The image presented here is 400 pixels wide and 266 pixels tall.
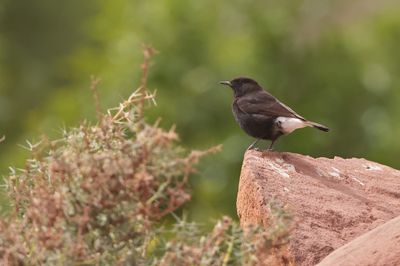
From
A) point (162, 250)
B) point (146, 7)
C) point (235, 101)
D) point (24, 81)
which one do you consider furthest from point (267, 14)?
point (162, 250)

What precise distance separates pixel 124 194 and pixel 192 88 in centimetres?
2723

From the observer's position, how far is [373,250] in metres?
7.71

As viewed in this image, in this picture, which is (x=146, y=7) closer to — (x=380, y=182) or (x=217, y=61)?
(x=217, y=61)

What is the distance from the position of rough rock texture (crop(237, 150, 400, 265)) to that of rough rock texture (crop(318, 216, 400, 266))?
1.77 ft

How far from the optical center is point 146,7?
3753 centimetres

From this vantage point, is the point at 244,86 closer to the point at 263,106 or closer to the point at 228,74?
the point at 263,106

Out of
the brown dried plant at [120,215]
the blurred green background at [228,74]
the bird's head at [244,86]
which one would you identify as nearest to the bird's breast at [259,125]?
the bird's head at [244,86]

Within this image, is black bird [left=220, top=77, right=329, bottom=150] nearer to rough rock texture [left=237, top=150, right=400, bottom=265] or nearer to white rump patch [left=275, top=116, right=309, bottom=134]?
white rump patch [left=275, top=116, right=309, bottom=134]

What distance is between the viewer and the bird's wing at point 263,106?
1155 centimetres

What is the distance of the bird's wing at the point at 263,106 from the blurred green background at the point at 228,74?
14.4 meters

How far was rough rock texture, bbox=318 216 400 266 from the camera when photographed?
301 inches

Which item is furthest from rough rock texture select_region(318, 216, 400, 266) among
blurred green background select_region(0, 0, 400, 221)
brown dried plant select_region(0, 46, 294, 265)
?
blurred green background select_region(0, 0, 400, 221)

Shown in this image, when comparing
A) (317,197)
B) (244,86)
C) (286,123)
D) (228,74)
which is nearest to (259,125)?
(286,123)

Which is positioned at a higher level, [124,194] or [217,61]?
[217,61]
